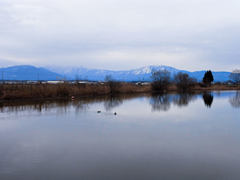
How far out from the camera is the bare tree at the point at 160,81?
39031mm

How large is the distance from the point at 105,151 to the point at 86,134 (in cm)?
190

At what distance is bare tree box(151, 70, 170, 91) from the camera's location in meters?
39.0

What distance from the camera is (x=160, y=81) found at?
3994cm

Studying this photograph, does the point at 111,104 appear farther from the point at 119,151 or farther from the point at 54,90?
the point at 119,151

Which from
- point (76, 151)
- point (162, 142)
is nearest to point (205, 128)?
point (162, 142)

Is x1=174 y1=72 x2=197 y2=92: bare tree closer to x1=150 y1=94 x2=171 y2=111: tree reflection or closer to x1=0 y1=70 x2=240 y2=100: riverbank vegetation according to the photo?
x1=0 y1=70 x2=240 y2=100: riverbank vegetation

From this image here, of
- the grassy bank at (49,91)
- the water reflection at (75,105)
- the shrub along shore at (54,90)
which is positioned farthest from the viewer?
the shrub along shore at (54,90)

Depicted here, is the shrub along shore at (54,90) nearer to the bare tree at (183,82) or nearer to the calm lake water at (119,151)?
the calm lake water at (119,151)

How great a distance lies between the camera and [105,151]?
5.69m

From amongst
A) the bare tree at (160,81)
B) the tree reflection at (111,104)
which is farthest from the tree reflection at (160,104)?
the bare tree at (160,81)

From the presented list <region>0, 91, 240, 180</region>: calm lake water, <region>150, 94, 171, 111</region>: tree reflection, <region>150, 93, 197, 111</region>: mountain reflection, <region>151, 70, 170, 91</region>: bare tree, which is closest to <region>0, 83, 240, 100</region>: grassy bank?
<region>150, 93, 197, 111</region>: mountain reflection

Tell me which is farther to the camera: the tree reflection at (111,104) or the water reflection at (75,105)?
the tree reflection at (111,104)

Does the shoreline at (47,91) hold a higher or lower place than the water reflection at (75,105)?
higher

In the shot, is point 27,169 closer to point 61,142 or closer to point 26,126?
point 61,142
